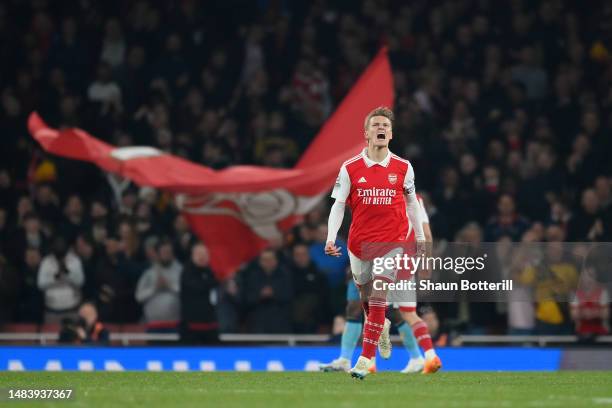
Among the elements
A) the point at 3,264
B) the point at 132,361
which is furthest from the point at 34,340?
the point at 132,361

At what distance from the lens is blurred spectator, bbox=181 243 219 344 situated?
1742 cm

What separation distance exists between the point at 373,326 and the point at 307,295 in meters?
6.28

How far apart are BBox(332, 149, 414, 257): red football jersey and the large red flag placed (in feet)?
20.6

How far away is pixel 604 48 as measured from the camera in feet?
73.2

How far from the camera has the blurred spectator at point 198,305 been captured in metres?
17.4

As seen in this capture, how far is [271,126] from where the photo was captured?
21.4m

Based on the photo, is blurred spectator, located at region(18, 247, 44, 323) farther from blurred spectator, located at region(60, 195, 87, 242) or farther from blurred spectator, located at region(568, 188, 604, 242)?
blurred spectator, located at region(568, 188, 604, 242)

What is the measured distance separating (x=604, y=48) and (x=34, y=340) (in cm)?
993

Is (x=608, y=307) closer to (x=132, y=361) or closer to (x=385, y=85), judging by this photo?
(x=385, y=85)

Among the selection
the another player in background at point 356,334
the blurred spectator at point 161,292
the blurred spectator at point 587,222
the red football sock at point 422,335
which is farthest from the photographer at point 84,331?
the blurred spectator at point 587,222

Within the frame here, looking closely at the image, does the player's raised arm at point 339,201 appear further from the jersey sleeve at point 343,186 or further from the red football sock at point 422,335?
the red football sock at point 422,335

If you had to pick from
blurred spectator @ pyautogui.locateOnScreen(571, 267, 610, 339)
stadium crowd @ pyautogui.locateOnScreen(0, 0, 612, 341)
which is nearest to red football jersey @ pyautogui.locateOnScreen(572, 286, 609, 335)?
blurred spectator @ pyautogui.locateOnScreen(571, 267, 610, 339)

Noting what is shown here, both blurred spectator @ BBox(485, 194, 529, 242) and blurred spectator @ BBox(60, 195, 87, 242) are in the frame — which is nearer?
blurred spectator @ BBox(485, 194, 529, 242)

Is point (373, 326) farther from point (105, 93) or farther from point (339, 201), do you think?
point (105, 93)
